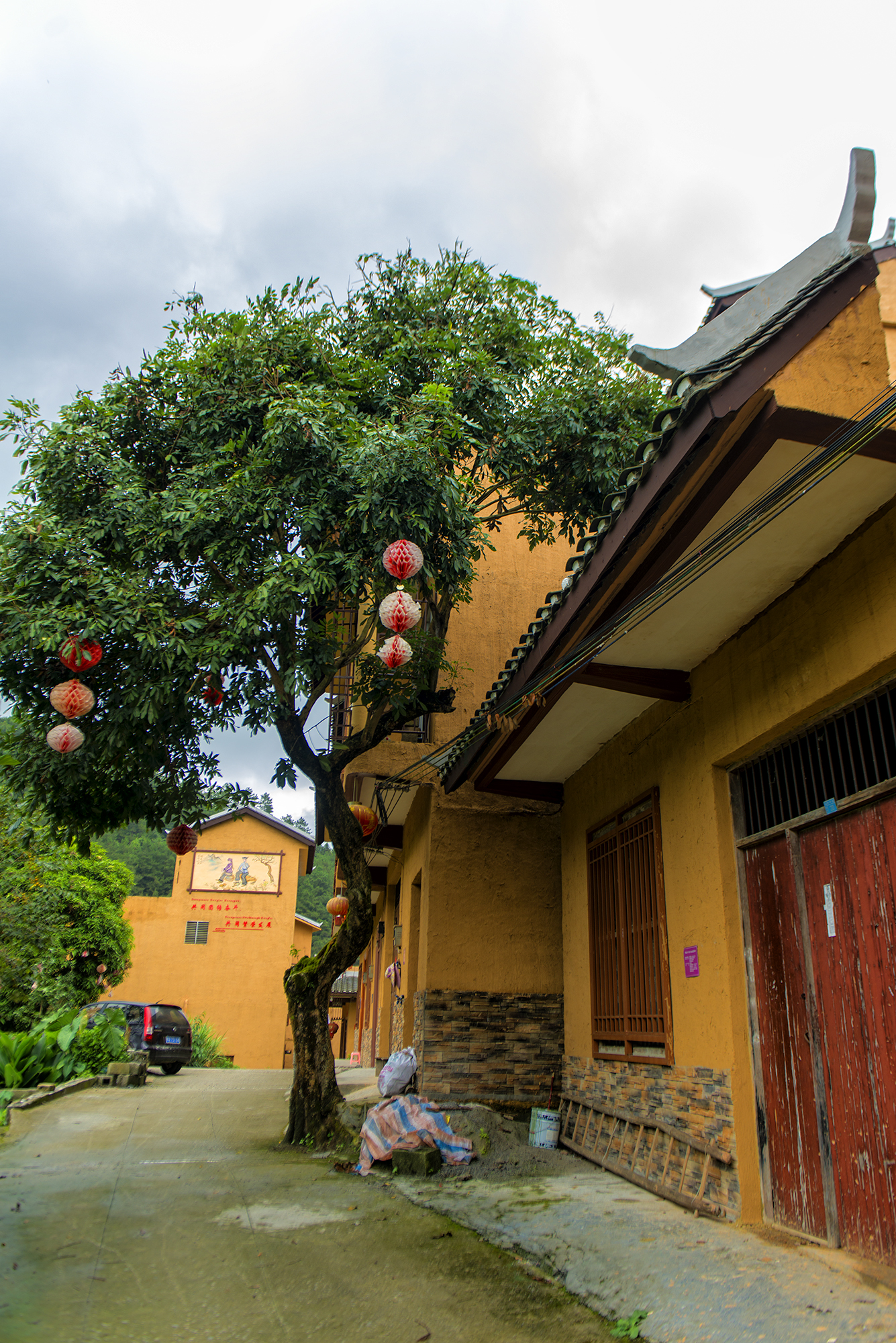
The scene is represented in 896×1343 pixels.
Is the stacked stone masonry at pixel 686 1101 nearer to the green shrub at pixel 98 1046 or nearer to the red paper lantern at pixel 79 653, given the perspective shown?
the red paper lantern at pixel 79 653

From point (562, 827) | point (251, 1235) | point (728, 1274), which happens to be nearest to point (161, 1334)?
point (251, 1235)

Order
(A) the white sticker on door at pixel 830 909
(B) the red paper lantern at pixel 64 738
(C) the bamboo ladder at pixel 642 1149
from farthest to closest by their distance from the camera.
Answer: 1. (B) the red paper lantern at pixel 64 738
2. (C) the bamboo ladder at pixel 642 1149
3. (A) the white sticker on door at pixel 830 909

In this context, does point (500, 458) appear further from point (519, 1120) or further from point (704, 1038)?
point (519, 1120)

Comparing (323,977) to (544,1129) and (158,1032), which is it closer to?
(544,1129)

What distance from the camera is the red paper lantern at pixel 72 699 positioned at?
7094 mm

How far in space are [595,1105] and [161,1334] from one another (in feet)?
15.5

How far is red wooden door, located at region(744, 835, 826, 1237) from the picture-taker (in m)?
4.64

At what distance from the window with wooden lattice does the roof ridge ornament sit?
3.26 metres

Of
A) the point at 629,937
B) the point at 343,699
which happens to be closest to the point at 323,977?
the point at 629,937

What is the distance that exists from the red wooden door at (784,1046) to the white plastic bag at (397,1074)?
4395mm

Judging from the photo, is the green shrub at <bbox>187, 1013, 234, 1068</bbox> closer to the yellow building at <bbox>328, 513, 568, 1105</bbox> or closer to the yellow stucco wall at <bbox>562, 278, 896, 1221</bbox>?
the yellow building at <bbox>328, 513, 568, 1105</bbox>

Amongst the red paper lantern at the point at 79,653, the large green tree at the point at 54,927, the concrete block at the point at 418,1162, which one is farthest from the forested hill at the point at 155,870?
the red paper lantern at the point at 79,653

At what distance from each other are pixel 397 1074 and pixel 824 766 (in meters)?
5.72

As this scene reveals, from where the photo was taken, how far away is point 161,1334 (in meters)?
3.56
